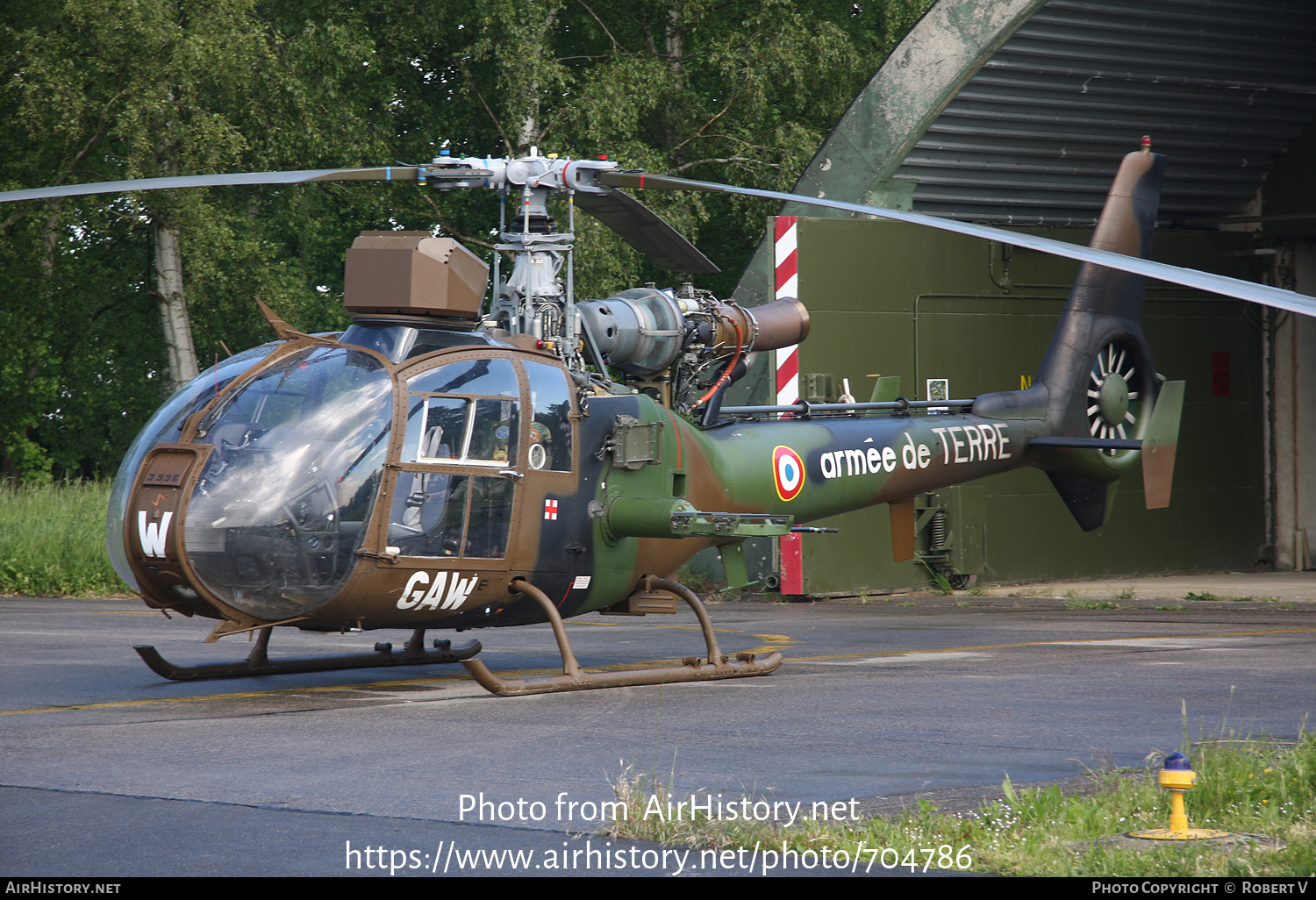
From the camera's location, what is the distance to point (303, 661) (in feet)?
32.4

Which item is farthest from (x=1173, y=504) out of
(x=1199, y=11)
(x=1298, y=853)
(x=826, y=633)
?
(x=1298, y=853)

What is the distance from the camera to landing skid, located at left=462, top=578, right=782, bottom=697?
8469 millimetres

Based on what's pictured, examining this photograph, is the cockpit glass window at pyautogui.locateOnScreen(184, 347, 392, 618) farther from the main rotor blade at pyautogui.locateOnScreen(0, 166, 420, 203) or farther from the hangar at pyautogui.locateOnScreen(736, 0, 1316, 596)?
the hangar at pyautogui.locateOnScreen(736, 0, 1316, 596)

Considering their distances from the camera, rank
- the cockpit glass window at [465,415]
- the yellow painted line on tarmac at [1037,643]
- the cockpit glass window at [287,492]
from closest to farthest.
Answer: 1. the cockpit glass window at [287,492]
2. the cockpit glass window at [465,415]
3. the yellow painted line on tarmac at [1037,643]

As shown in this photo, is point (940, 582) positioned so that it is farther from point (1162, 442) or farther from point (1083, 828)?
point (1083, 828)

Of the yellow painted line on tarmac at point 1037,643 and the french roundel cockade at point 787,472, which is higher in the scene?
the french roundel cockade at point 787,472

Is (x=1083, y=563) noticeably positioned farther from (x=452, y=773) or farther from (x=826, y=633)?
(x=452, y=773)

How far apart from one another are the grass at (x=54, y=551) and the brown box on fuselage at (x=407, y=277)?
9.20 m

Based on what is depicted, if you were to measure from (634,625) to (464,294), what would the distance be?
5484 millimetres

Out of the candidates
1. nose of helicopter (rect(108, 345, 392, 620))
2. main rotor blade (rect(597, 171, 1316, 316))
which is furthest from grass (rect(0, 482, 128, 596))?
main rotor blade (rect(597, 171, 1316, 316))

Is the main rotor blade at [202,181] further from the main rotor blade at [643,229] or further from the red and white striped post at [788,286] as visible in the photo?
the red and white striped post at [788,286]

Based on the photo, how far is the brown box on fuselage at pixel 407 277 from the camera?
869 centimetres

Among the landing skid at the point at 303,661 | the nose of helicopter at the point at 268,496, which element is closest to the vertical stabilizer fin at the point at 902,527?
the landing skid at the point at 303,661

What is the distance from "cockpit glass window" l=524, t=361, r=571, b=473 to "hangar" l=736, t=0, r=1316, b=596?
6981 mm
